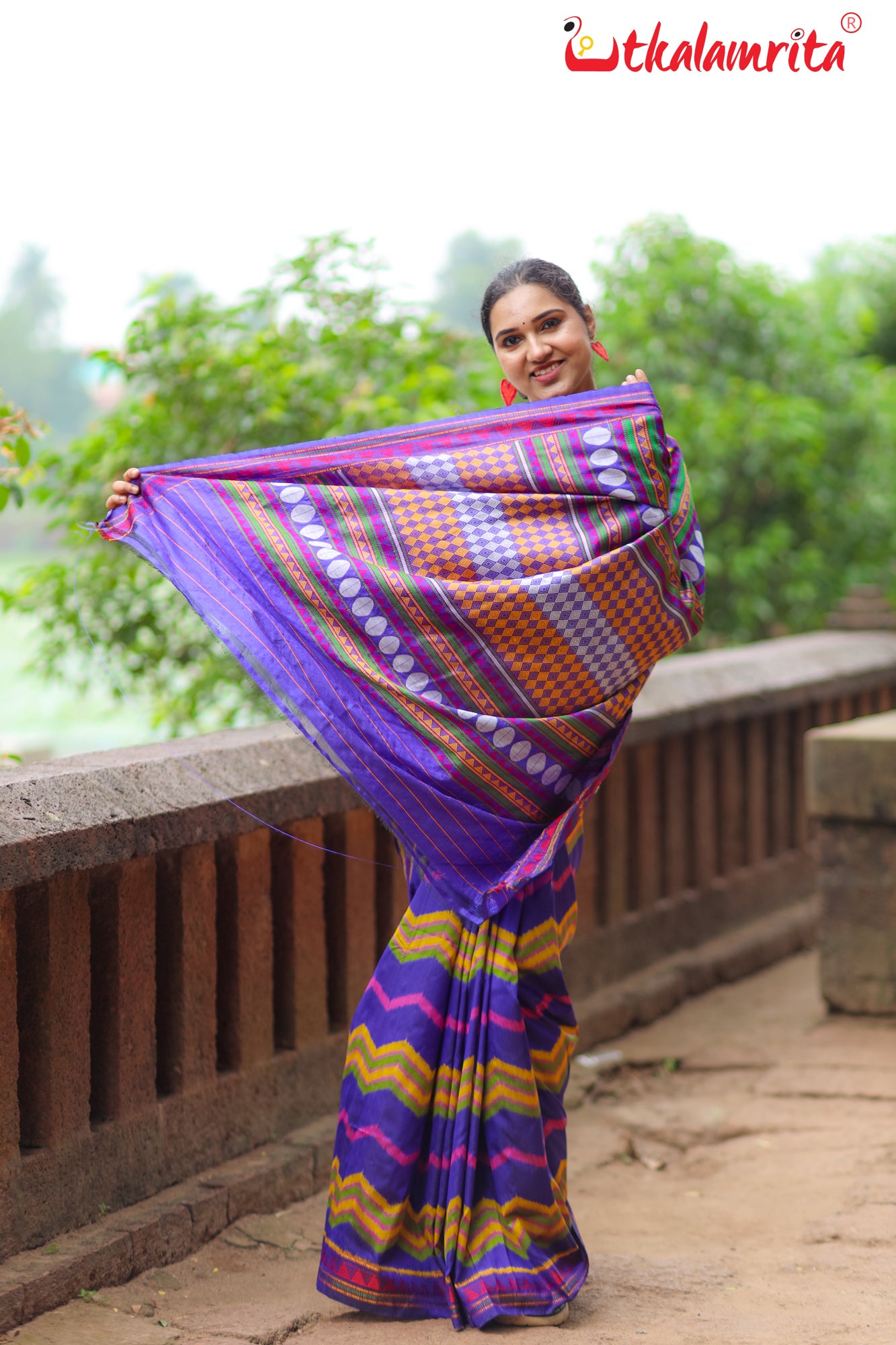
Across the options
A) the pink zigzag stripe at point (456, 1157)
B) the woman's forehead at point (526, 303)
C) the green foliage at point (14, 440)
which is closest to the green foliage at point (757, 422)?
the green foliage at point (14, 440)

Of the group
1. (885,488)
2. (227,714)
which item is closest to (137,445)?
(227,714)

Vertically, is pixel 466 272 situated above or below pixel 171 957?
above

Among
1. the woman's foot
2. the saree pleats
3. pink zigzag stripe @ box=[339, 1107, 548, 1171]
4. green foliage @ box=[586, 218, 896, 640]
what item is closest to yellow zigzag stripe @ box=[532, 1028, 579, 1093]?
the saree pleats

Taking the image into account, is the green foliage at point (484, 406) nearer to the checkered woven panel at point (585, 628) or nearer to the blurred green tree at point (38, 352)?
the checkered woven panel at point (585, 628)

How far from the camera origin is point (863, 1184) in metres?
3.21

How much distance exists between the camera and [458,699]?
2432mm

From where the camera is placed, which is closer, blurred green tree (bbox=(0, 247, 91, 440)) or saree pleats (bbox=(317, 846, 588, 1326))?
saree pleats (bbox=(317, 846, 588, 1326))

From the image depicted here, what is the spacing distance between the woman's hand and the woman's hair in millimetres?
711

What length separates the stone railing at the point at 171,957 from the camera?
250 cm

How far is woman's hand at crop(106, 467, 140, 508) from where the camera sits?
252 centimetres

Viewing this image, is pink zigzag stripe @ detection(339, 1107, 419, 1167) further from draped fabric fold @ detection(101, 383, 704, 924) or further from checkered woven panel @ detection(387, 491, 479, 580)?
checkered woven panel @ detection(387, 491, 479, 580)

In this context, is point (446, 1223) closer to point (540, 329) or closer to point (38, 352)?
point (540, 329)

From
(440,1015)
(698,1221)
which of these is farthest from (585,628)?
(698,1221)

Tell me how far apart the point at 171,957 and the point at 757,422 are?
4.12m
